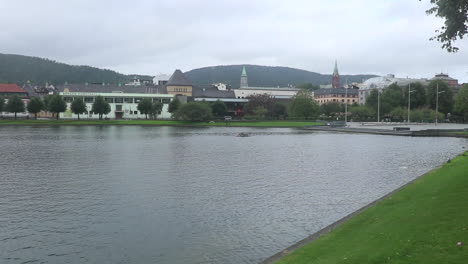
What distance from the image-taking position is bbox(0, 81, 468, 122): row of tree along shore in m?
132

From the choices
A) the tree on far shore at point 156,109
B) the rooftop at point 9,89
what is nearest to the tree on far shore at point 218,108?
the tree on far shore at point 156,109

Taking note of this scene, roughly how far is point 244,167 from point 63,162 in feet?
55.2

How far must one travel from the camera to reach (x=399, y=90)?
515 feet

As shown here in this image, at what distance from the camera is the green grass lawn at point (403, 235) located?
10292 mm

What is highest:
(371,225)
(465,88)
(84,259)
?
(465,88)

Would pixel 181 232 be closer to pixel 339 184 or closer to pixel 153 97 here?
pixel 339 184

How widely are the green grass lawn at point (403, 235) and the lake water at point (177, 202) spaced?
7.75ft

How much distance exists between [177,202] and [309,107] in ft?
400

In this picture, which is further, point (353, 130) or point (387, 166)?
point (353, 130)

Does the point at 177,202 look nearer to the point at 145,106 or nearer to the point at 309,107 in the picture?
the point at 309,107

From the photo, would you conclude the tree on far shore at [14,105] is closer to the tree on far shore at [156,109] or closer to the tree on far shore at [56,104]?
the tree on far shore at [56,104]

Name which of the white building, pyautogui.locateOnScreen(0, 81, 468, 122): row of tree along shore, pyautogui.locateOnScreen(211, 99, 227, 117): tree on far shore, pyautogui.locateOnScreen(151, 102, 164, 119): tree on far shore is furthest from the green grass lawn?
the white building

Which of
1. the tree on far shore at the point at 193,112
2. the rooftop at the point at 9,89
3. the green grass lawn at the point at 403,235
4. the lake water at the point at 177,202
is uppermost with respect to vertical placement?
the rooftop at the point at 9,89

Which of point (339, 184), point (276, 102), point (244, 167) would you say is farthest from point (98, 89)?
point (339, 184)
